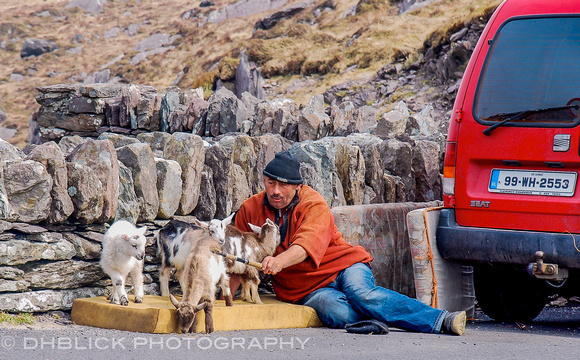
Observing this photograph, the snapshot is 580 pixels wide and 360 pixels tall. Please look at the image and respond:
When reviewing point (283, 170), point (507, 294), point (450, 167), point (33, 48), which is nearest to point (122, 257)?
point (283, 170)

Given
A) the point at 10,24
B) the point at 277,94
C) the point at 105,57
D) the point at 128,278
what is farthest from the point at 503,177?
the point at 10,24

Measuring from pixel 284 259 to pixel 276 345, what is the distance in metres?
0.94

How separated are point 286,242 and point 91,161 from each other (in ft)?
6.03

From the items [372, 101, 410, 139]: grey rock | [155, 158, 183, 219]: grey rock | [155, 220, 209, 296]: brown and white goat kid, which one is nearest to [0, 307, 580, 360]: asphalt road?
[155, 220, 209, 296]: brown and white goat kid

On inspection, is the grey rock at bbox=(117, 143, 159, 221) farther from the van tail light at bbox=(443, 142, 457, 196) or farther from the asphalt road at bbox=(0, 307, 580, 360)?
the van tail light at bbox=(443, 142, 457, 196)

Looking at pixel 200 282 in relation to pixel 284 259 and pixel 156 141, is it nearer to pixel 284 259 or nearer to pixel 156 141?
pixel 284 259

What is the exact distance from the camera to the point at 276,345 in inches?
199

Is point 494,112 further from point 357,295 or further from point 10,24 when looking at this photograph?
point 10,24

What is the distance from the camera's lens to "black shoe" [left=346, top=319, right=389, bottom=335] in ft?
18.6

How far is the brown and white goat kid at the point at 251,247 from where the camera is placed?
611 centimetres

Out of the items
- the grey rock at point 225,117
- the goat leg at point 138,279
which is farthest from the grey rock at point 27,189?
the grey rock at point 225,117

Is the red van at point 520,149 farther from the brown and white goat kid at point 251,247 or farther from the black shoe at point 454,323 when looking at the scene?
the brown and white goat kid at point 251,247

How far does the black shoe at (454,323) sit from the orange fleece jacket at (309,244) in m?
0.98

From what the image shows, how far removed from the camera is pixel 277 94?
1604 inches
